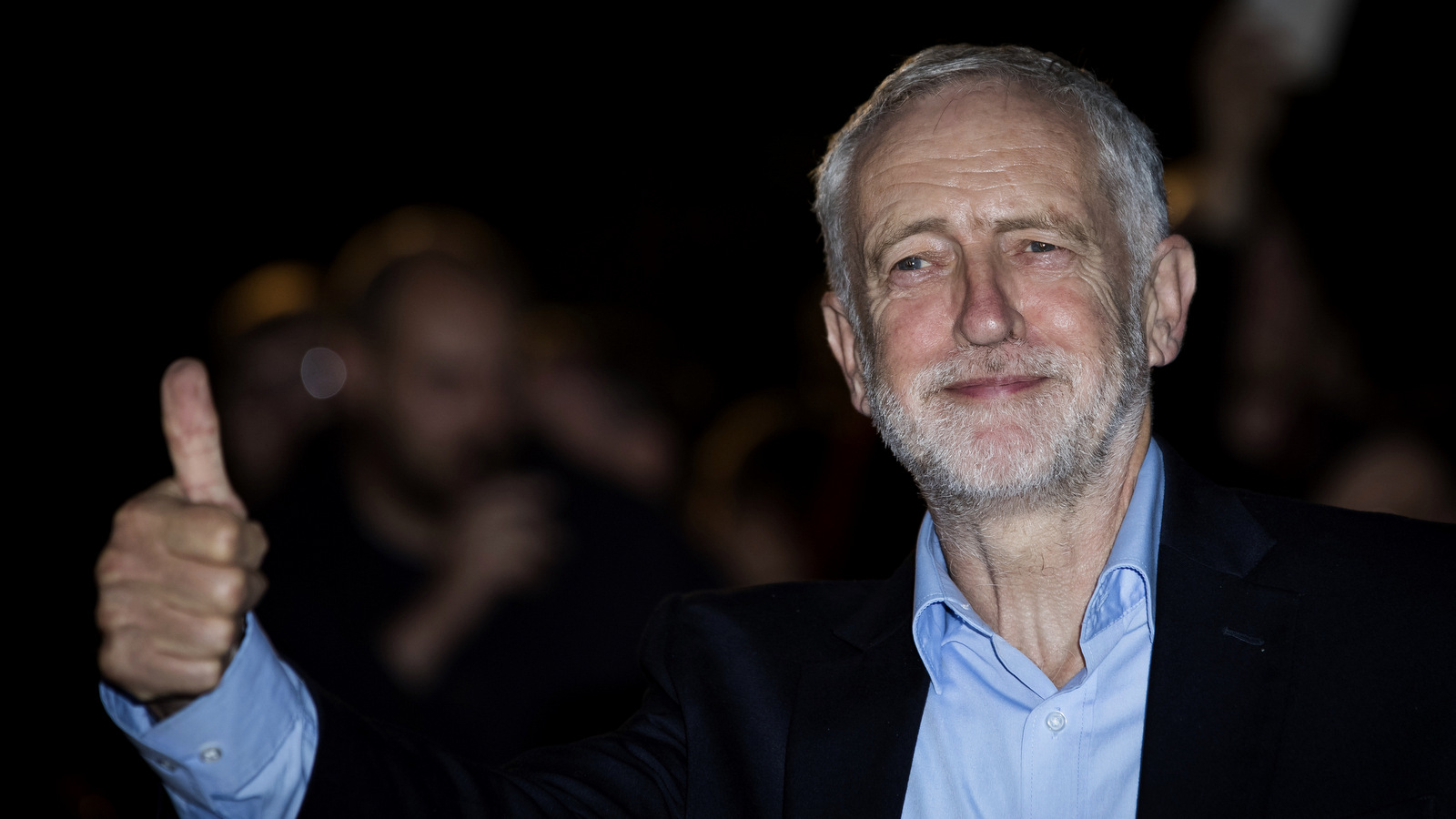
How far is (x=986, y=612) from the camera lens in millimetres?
1595

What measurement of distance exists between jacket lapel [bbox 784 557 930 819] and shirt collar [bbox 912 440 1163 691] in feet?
0.10

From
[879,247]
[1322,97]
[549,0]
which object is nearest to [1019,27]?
[1322,97]

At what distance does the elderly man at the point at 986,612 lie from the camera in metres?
1.20

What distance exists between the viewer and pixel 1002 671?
1490mm

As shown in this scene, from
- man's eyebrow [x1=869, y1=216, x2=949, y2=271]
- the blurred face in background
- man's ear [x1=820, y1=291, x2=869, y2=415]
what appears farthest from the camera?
the blurred face in background

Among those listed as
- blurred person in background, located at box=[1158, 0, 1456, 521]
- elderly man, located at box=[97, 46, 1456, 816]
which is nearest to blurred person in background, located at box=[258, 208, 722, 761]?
elderly man, located at box=[97, 46, 1456, 816]

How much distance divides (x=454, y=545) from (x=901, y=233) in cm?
165

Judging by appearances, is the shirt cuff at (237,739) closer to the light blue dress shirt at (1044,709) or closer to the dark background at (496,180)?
the light blue dress shirt at (1044,709)

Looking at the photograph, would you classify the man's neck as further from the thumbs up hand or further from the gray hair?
the thumbs up hand

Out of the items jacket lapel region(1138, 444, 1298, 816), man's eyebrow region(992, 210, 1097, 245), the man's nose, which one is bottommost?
jacket lapel region(1138, 444, 1298, 816)

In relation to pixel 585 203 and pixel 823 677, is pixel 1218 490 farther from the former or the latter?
pixel 585 203

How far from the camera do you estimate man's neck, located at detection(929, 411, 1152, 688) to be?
151 cm

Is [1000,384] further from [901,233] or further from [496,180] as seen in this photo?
[496,180]

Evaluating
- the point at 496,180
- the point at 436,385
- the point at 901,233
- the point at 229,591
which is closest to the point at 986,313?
the point at 901,233
